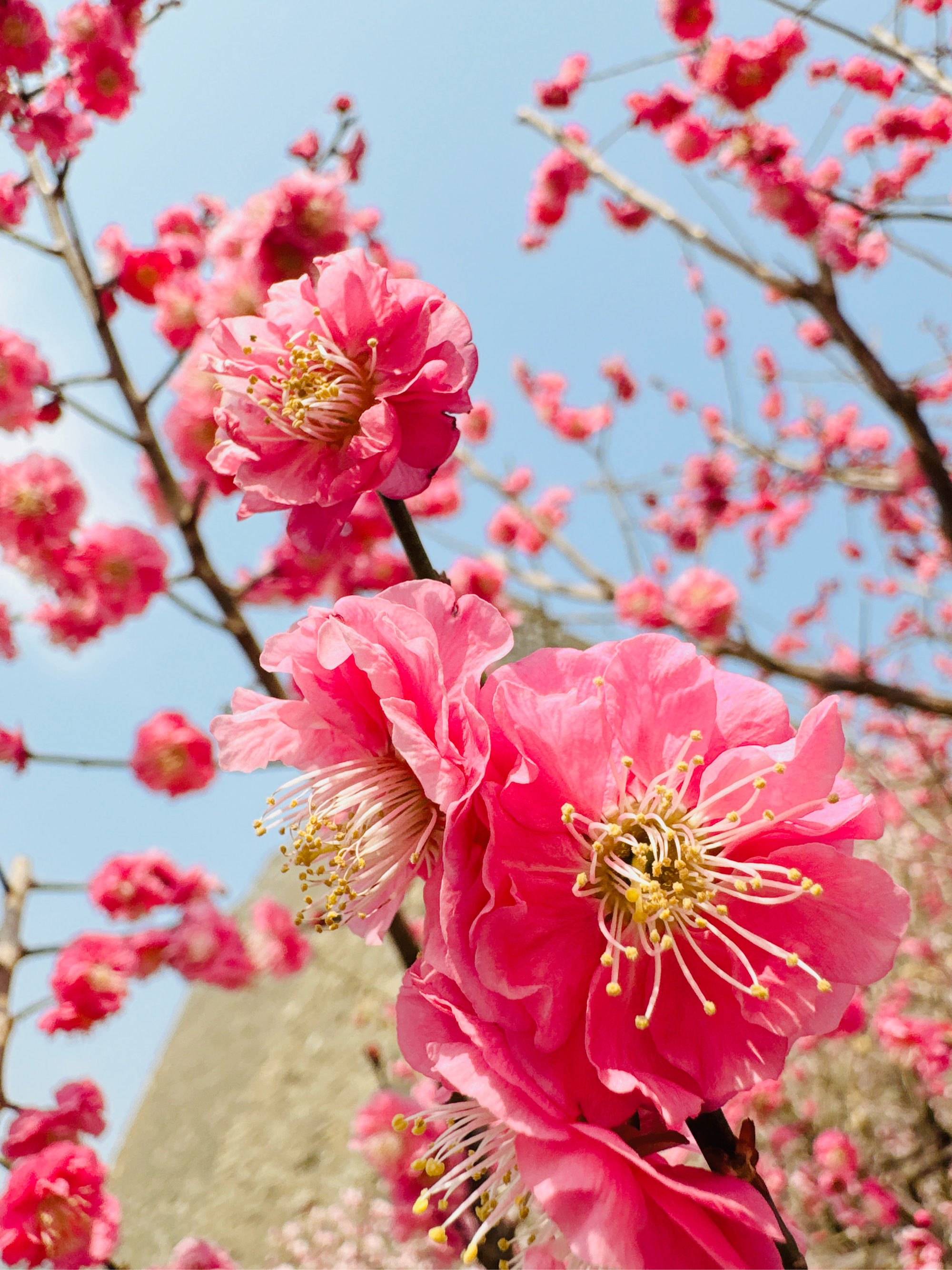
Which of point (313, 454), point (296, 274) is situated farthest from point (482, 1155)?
point (296, 274)

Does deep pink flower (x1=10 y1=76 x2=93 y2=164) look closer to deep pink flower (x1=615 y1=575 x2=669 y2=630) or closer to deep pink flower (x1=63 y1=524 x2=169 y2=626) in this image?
deep pink flower (x1=63 y1=524 x2=169 y2=626)

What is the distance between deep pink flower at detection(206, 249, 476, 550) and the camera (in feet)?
2.64

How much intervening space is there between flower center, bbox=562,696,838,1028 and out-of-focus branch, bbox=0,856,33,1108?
6.05 feet

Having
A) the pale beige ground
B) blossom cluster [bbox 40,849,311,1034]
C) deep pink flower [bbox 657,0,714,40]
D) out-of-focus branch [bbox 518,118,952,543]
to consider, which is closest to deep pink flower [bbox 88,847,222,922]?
blossom cluster [bbox 40,849,311,1034]

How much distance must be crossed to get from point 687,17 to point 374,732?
13.3 feet

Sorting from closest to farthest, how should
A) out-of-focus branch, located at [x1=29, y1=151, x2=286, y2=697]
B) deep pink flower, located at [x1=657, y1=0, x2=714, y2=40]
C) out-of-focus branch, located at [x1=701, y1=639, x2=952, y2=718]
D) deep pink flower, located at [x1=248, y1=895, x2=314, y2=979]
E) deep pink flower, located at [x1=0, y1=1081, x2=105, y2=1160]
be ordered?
deep pink flower, located at [x1=0, y1=1081, x2=105, y2=1160] < out-of-focus branch, located at [x1=29, y1=151, x2=286, y2=697] < out-of-focus branch, located at [x1=701, y1=639, x2=952, y2=718] < deep pink flower, located at [x1=248, y1=895, x2=314, y2=979] < deep pink flower, located at [x1=657, y1=0, x2=714, y2=40]

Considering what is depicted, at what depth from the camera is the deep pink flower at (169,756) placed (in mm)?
2357

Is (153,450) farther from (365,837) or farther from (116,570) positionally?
(365,837)

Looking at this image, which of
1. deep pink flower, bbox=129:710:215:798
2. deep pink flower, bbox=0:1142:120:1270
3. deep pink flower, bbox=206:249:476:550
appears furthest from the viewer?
deep pink flower, bbox=129:710:215:798

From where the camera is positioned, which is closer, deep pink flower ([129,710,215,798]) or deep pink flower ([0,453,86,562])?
deep pink flower ([0,453,86,562])

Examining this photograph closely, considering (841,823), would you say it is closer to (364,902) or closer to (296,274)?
(364,902)

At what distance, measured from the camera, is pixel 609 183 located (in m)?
3.73

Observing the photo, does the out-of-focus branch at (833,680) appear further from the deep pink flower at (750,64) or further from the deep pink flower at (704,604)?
the deep pink flower at (750,64)

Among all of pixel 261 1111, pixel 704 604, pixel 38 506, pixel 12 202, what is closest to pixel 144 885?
pixel 38 506
